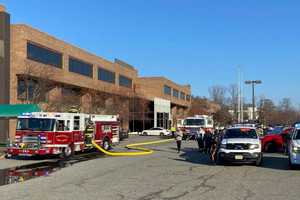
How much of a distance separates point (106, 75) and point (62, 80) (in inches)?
767

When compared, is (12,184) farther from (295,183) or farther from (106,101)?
(106,101)

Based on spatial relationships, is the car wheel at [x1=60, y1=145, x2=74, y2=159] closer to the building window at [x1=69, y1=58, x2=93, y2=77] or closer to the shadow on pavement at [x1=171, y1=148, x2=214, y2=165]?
the shadow on pavement at [x1=171, y1=148, x2=214, y2=165]

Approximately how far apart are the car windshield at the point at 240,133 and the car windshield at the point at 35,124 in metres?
9.25

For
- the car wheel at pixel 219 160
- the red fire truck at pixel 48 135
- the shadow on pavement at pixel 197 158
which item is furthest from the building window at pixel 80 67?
the car wheel at pixel 219 160

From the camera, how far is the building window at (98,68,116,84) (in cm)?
7699

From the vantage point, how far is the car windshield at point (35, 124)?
25.0 meters

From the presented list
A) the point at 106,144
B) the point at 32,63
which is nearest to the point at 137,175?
the point at 106,144

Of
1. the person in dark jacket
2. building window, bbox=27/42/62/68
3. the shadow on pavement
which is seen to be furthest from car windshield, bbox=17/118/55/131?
building window, bbox=27/42/62/68

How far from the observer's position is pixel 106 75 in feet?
261

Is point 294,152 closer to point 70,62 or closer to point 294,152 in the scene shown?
point 294,152

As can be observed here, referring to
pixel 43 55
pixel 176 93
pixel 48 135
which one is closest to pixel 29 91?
pixel 43 55

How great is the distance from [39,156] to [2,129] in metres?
19.6

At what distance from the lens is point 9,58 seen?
47.7 metres

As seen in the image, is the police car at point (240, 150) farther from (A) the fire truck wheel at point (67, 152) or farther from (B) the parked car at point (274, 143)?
(B) the parked car at point (274, 143)
